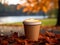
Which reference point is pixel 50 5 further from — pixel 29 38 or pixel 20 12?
pixel 29 38

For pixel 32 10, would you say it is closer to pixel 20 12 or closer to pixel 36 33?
pixel 20 12

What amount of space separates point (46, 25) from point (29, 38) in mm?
608

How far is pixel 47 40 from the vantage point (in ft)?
2.28

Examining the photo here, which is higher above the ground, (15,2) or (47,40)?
(15,2)

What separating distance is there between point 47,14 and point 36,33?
0.63 metres

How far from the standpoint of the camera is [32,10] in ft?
4.14

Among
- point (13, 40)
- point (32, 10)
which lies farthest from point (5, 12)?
point (13, 40)

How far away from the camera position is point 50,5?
51.5 inches

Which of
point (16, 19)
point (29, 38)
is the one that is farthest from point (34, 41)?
point (16, 19)

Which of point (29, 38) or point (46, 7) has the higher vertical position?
point (46, 7)

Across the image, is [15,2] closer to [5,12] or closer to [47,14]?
[5,12]

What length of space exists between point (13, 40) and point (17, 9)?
22.5 inches

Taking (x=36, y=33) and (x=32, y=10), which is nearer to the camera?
(x=36, y=33)

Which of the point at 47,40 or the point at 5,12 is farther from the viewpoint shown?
the point at 5,12
